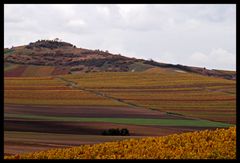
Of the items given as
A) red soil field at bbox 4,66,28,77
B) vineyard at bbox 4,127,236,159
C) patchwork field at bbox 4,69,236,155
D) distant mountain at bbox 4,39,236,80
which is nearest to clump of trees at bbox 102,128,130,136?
patchwork field at bbox 4,69,236,155

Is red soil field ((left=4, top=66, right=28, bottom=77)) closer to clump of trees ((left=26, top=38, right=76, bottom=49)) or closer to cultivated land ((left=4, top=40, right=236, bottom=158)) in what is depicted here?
cultivated land ((left=4, top=40, right=236, bottom=158))

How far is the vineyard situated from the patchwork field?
781 cm

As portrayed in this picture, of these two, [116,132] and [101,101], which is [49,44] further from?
[116,132]

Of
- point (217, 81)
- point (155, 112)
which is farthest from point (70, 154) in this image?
point (217, 81)

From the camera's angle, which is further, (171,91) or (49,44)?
(49,44)

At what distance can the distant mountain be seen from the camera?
99.4 metres

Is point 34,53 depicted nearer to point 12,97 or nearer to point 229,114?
point 12,97

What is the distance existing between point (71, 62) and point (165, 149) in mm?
96928

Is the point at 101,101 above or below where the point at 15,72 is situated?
below

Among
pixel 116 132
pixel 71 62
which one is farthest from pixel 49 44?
pixel 116 132

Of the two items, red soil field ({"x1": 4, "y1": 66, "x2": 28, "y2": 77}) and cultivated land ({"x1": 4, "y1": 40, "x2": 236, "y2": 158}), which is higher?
red soil field ({"x1": 4, "y1": 66, "x2": 28, "y2": 77})

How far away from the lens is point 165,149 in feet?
49.1

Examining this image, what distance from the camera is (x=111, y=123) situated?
1777 inches

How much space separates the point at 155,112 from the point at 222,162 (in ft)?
147
